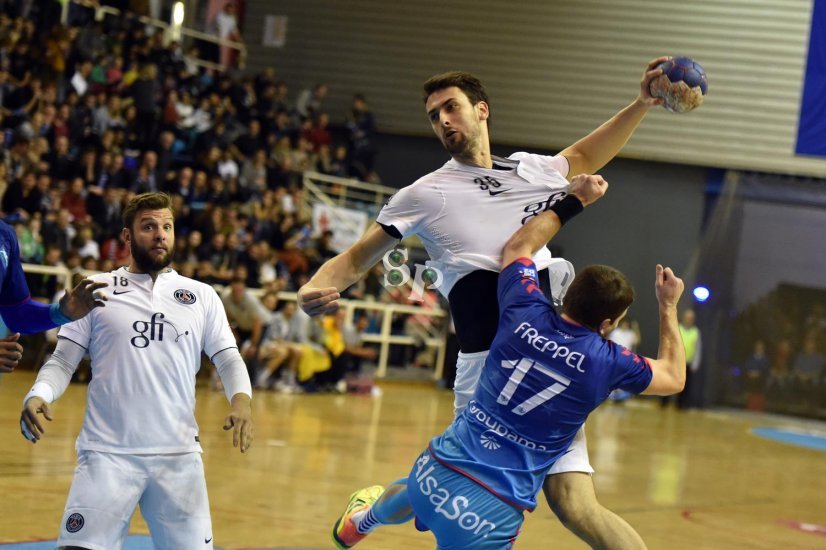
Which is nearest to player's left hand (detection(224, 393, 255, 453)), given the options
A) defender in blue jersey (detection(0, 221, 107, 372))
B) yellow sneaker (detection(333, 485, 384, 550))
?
defender in blue jersey (detection(0, 221, 107, 372))

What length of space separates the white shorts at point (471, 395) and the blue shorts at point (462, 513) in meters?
0.40

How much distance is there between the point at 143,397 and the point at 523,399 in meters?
1.46

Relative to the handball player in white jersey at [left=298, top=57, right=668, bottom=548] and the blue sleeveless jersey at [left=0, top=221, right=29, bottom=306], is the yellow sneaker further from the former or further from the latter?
the blue sleeveless jersey at [left=0, top=221, right=29, bottom=306]

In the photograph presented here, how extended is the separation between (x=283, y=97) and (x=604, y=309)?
19.9 meters

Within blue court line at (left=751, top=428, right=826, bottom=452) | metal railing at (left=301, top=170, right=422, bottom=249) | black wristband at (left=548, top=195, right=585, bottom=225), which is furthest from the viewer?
metal railing at (left=301, top=170, right=422, bottom=249)

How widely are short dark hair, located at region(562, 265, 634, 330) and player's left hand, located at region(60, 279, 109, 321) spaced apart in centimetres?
176

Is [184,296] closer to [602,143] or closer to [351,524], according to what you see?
[351,524]

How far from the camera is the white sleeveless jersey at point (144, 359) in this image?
15.1 ft

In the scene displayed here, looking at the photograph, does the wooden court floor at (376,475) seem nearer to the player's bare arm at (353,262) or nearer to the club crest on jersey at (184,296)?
the club crest on jersey at (184,296)

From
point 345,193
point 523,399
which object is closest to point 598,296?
point 523,399

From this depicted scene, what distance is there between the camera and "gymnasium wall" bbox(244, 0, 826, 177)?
2253 cm

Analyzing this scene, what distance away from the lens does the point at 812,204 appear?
71.4 feet

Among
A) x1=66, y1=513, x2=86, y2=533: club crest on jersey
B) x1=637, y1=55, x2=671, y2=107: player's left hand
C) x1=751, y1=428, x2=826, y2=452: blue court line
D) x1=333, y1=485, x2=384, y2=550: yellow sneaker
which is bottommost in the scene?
x1=751, y1=428, x2=826, y2=452: blue court line

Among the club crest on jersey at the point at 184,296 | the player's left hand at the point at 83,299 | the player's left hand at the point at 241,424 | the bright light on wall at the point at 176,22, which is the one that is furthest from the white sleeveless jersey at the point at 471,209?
the bright light on wall at the point at 176,22
